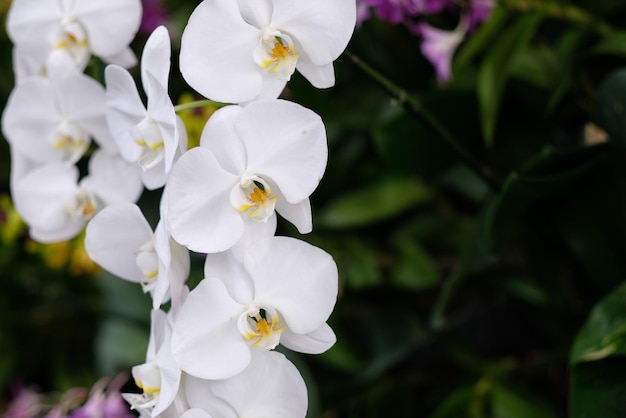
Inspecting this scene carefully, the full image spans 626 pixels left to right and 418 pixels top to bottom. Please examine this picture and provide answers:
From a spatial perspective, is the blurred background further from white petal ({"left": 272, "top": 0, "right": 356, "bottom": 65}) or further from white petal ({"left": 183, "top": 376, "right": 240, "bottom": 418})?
white petal ({"left": 183, "top": 376, "right": 240, "bottom": 418})

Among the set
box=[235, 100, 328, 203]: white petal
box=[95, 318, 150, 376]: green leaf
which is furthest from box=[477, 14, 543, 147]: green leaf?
box=[95, 318, 150, 376]: green leaf

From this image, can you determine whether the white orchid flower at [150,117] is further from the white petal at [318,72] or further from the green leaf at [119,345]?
the green leaf at [119,345]

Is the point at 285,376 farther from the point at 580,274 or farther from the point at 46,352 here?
the point at 46,352

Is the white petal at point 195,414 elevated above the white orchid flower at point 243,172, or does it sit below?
below

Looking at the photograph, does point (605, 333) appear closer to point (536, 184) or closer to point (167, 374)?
point (536, 184)

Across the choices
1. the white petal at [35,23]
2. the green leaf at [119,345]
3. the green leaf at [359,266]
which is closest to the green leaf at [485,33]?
the green leaf at [359,266]

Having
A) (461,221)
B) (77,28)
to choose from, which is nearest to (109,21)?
(77,28)
